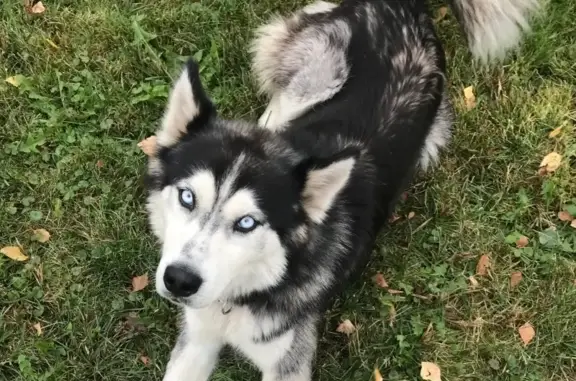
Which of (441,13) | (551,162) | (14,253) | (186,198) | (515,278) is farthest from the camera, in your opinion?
(441,13)

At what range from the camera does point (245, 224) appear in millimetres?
2971

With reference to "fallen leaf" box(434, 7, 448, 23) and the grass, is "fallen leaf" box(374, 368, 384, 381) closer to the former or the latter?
the grass

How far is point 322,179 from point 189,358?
1.43 meters

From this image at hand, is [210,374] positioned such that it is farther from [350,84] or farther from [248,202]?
[350,84]

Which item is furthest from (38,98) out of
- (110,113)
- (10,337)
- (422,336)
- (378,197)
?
(422,336)

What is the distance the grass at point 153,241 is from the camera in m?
4.26

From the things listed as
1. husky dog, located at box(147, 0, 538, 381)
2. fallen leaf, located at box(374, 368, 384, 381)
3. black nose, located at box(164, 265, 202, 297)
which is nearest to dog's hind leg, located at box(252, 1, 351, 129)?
husky dog, located at box(147, 0, 538, 381)

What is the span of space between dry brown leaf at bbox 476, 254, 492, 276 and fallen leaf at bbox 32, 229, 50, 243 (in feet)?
9.28

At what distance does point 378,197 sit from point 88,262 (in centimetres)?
190

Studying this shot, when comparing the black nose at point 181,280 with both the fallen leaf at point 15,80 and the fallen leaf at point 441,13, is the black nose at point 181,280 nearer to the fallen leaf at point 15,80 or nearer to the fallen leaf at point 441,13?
the fallen leaf at point 15,80

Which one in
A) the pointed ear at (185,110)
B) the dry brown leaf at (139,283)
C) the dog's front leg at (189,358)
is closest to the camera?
the pointed ear at (185,110)

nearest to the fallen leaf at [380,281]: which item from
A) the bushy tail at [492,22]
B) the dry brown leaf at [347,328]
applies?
the dry brown leaf at [347,328]

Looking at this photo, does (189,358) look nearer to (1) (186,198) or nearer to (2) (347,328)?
(2) (347,328)

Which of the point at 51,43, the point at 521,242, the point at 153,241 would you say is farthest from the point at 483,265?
the point at 51,43
